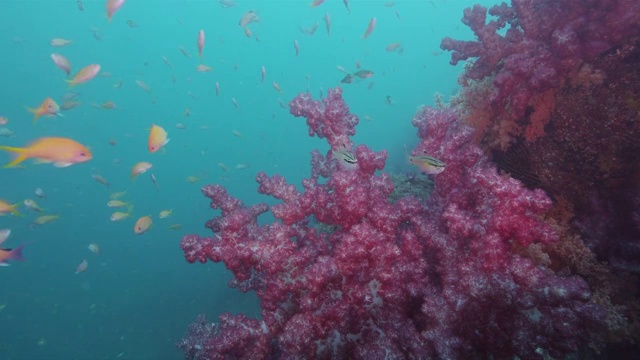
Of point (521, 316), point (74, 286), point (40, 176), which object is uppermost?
point (521, 316)

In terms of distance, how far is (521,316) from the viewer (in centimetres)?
287

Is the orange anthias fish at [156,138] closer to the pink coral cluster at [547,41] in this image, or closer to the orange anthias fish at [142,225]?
the orange anthias fish at [142,225]

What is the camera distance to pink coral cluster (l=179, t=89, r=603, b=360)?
288 cm

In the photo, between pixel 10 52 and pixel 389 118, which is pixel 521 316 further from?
pixel 10 52

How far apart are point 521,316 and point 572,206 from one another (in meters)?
1.67

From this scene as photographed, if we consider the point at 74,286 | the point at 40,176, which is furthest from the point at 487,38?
→ the point at 40,176

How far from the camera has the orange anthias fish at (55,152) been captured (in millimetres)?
4206

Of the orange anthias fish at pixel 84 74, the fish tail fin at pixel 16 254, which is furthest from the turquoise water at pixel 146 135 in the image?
the fish tail fin at pixel 16 254

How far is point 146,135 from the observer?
65875 millimetres

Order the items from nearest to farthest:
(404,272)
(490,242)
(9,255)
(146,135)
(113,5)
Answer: (490,242)
(404,272)
(9,255)
(113,5)
(146,135)

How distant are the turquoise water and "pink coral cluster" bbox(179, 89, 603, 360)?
44.1ft

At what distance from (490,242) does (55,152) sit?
5.28 m

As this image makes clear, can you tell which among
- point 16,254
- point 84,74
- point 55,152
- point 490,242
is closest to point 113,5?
point 84,74

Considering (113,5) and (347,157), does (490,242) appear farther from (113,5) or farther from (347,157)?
(113,5)
